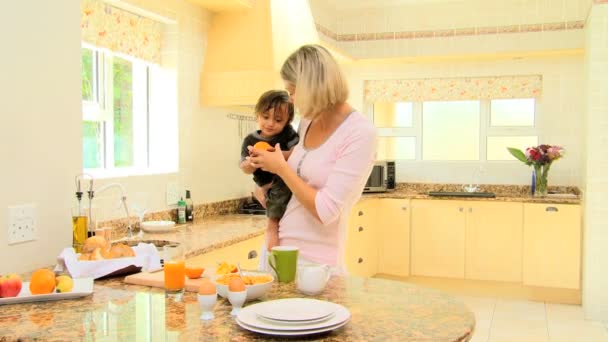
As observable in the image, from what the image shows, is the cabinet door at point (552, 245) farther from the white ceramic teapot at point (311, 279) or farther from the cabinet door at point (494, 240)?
the white ceramic teapot at point (311, 279)

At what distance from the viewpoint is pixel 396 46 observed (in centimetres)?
596

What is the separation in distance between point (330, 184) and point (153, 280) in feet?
2.05

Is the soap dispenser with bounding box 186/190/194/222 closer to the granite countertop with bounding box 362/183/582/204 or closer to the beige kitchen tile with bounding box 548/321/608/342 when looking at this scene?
the granite countertop with bounding box 362/183/582/204

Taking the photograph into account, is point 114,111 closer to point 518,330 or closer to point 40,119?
point 40,119

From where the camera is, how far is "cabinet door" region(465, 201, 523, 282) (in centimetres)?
529

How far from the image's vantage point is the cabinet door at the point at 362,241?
510 centimetres

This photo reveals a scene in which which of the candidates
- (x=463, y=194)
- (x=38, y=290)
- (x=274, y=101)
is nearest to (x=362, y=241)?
(x=463, y=194)

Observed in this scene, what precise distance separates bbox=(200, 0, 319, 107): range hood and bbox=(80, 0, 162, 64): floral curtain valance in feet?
1.33

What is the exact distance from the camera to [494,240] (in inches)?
211

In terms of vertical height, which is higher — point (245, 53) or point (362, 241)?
point (245, 53)

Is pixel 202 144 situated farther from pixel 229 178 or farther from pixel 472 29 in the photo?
pixel 472 29

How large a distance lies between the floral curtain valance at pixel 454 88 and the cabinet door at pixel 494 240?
1.16 m

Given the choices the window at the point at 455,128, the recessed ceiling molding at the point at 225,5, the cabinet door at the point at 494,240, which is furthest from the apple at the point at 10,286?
the window at the point at 455,128

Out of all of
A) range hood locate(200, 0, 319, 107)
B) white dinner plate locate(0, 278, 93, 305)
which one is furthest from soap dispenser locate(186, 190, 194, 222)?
→ white dinner plate locate(0, 278, 93, 305)
